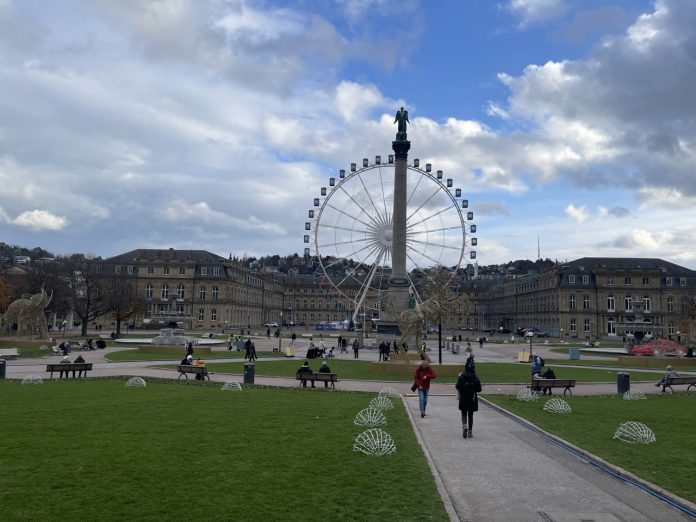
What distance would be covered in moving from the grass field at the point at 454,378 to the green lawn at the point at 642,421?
842 cm

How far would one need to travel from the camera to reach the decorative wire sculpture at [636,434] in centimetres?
1447

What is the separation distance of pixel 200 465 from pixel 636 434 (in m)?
10.7

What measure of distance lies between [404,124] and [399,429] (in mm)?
66454

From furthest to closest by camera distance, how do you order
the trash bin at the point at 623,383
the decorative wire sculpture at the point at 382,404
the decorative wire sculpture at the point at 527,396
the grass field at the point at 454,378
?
the grass field at the point at 454,378 → the trash bin at the point at 623,383 → the decorative wire sculpture at the point at 527,396 → the decorative wire sculpture at the point at 382,404

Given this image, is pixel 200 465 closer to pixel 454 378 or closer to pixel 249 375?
pixel 249 375

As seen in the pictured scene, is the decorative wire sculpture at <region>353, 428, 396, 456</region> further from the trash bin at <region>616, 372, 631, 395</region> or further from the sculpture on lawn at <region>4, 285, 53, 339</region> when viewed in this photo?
the sculpture on lawn at <region>4, 285, 53, 339</region>

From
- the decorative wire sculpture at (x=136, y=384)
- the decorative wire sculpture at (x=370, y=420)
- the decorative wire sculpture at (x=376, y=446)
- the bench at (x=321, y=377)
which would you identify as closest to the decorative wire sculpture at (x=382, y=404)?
the decorative wire sculpture at (x=370, y=420)

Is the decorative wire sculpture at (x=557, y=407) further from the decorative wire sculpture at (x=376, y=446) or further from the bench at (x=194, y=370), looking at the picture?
the bench at (x=194, y=370)

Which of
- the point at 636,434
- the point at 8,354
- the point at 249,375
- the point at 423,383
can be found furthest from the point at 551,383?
the point at 8,354

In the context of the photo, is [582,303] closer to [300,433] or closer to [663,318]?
[663,318]

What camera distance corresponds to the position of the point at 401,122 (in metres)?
78.2

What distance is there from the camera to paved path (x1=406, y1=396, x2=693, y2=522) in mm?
8992

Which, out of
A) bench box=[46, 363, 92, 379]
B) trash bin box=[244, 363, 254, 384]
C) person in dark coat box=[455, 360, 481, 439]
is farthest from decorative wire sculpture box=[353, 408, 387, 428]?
bench box=[46, 363, 92, 379]

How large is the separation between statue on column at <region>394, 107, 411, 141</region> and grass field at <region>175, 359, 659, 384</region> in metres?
41.1
